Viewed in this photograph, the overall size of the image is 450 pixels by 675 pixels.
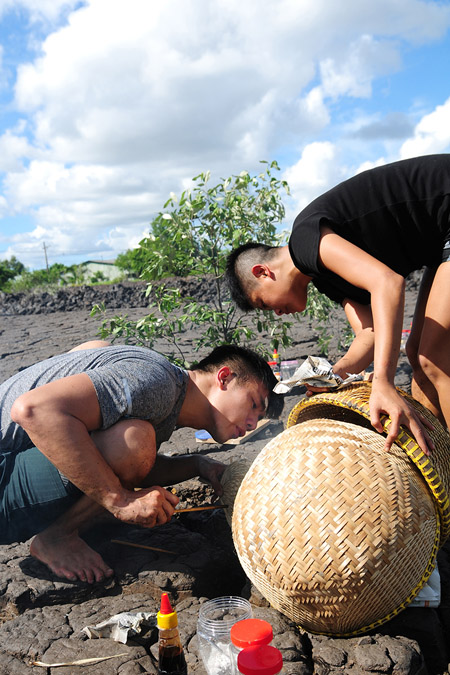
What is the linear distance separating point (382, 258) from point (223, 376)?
3.15ft

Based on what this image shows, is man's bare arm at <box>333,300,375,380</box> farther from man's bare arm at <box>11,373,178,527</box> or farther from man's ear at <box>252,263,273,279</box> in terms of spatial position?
man's bare arm at <box>11,373,178,527</box>

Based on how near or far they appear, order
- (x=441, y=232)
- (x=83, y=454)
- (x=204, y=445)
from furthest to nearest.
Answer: (x=204, y=445), (x=441, y=232), (x=83, y=454)

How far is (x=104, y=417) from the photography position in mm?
2400

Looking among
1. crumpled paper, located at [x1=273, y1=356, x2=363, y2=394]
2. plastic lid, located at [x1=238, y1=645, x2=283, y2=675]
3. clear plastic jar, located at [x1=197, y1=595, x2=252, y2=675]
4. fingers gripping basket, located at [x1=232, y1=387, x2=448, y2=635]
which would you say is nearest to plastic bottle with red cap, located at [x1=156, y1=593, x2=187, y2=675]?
clear plastic jar, located at [x1=197, y1=595, x2=252, y2=675]

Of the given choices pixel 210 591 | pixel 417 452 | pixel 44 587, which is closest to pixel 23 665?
pixel 44 587

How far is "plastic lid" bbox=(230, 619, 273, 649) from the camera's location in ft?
5.23

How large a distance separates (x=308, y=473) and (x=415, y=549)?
45cm

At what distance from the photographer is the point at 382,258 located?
2834 millimetres

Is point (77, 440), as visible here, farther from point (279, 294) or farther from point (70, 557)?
point (279, 294)

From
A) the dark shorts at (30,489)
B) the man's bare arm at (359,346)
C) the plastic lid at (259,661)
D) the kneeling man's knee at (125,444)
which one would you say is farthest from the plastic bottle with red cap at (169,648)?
the man's bare arm at (359,346)

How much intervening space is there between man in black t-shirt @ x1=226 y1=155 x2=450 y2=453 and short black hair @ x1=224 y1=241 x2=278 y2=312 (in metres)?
0.02

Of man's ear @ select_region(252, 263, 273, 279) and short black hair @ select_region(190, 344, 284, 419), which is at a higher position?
man's ear @ select_region(252, 263, 273, 279)

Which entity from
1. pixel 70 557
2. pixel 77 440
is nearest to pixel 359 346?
pixel 77 440

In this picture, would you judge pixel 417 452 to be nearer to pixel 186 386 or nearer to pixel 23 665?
pixel 186 386
